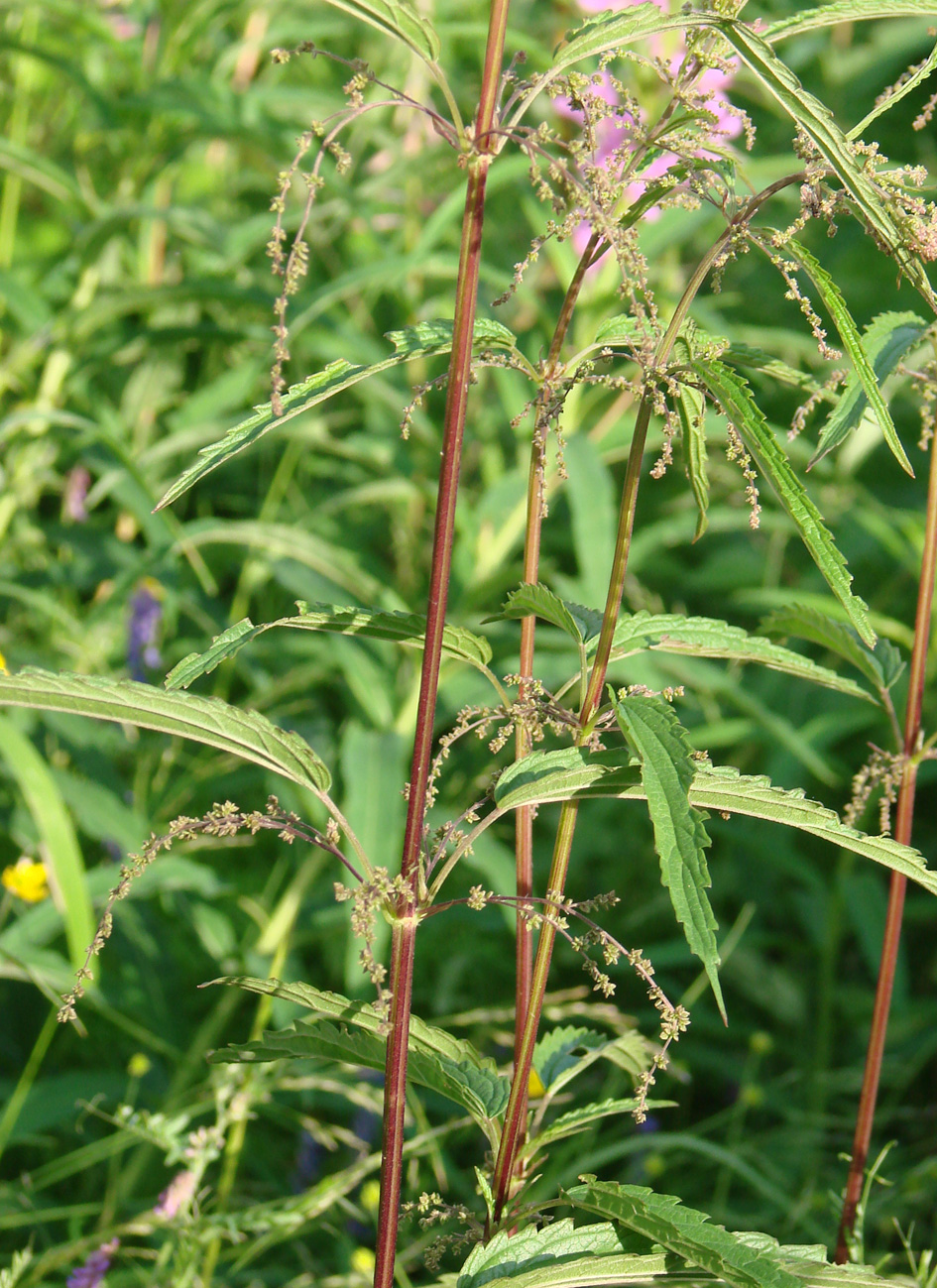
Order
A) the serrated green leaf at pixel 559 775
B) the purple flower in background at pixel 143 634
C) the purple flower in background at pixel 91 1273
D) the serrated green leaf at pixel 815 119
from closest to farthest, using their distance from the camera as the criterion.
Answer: the serrated green leaf at pixel 815 119, the serrated green leaf at pixel 559 775, the purple flower in background at pixel 91 1273, the purple flower in background at pixel 143 634

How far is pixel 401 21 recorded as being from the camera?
65 cm

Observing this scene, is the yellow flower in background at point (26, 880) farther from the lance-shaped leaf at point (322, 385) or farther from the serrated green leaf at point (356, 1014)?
the lance-shaped leaf at point (322, 385)

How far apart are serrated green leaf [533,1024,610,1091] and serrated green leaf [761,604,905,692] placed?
0.34 meters

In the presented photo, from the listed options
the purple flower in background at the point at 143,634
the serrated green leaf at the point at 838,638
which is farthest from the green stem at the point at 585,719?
the purple flower in background at the point at 143,634

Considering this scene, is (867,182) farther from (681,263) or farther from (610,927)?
(681,263)

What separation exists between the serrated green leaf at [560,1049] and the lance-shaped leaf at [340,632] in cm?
30

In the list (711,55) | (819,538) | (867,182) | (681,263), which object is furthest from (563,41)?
(681,263)

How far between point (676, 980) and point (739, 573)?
728 millimetres

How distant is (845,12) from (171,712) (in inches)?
20.9

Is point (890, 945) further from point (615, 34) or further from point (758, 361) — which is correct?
point (615, 34)

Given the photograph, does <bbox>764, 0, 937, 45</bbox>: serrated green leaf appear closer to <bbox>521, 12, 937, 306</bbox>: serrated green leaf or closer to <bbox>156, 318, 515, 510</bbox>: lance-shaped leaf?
<bbox>521, 12, 937, 306</bbox>: serrated green leaf

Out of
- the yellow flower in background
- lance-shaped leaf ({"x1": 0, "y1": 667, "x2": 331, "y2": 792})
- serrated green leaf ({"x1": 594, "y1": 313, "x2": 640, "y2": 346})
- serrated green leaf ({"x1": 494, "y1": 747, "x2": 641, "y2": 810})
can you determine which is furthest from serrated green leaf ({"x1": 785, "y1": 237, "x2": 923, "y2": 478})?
the yellow flower in background

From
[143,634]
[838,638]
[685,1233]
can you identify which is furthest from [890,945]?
[143,634]

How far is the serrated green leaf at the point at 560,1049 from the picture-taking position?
0.88 meters
